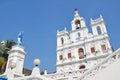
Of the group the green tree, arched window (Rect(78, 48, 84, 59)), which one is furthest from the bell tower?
the green tree

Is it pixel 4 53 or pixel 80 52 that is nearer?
pixel 4 53

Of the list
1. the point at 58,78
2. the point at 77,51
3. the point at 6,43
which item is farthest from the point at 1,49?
the point at 77,51

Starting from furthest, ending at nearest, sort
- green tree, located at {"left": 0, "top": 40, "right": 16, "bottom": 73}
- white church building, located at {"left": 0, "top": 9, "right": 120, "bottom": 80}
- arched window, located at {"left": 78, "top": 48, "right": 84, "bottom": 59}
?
arched window, located at {"left": 78, "top": 48, "right": 84, "bottom": 59}, white church building, located at {"left": 0, "top": 9, "right": 120, "bottom": 80}, green tree, located at {"left": 0, "top": 40, "right": 16, "bottom": 73}

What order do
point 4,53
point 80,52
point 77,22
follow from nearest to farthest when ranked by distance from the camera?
point 4,53 → point 80,52 → point 77,22

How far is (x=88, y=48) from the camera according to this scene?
2905 centimetres

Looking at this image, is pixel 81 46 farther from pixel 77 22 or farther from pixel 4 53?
pixel 4 53

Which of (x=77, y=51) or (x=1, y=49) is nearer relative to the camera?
(x=1, y=49)

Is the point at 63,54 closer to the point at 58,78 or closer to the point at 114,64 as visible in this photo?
the point at 58,78

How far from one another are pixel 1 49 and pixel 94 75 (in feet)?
54.8

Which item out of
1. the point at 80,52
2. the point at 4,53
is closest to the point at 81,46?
the point at 80,52

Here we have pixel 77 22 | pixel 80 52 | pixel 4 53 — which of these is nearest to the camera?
pixel 4 53

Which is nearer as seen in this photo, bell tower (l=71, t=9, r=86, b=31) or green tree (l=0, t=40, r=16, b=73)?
green tree (l=0, t=40, r=16, b=73)

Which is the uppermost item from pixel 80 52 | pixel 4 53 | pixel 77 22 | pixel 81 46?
pixel 77 22

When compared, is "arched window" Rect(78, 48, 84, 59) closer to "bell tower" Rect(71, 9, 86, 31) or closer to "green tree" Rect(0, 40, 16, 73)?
"bell tower" Rect(71, 9, 86, 31)
